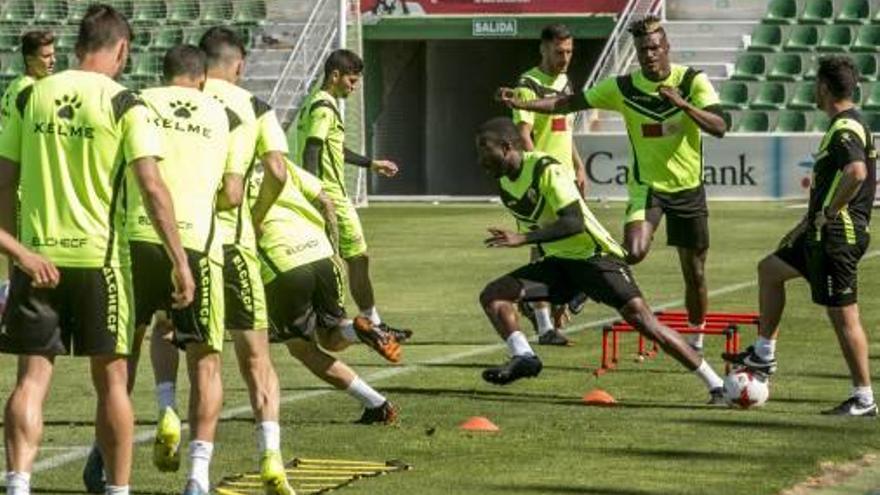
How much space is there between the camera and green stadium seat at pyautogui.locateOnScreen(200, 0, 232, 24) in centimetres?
4216

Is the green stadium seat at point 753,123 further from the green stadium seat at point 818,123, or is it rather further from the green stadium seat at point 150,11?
the green stadium seat at point 150,11

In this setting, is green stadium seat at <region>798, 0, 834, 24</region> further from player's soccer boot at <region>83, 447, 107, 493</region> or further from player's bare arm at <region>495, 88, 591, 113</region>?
player's soccer boot at <region>83, 447, 107, 493</region>

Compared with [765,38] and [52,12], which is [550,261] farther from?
[52,12]

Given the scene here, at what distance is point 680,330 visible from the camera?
1617 cm

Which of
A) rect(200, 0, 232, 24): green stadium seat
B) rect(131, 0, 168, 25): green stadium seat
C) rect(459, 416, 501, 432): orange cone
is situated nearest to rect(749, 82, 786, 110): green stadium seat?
rect(200, 0, 232, 24): green stadium seat

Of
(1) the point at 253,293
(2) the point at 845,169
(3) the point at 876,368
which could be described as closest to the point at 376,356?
(3) the point at 876,368

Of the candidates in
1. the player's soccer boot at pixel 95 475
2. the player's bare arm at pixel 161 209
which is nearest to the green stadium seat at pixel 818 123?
the player's soccer boot at pixel 95 475

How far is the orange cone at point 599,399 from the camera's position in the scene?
46.3 ft

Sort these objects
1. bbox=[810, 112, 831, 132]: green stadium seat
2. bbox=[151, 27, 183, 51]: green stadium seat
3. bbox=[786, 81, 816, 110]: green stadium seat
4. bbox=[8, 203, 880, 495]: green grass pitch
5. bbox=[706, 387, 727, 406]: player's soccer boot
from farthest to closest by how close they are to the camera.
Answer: bbox=[151, 27, 183, 51]: green stadium seat < bbox=[786, 81, 816, 110]: green stadium seat < bbox=[810, 112, 831, 132]: green stadium seat < bbox=[706, 387, 727, 406]: player's soccer boot < bbox=[8, 203, 880, 495]: green grass pitch

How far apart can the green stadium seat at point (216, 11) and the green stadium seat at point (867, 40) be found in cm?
1085

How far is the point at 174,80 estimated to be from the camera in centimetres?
1065

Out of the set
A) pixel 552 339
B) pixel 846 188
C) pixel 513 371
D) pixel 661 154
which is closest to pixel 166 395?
pixel 513 371

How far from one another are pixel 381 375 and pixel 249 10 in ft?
89.2

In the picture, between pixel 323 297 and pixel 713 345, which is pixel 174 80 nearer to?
pixel 323 297
